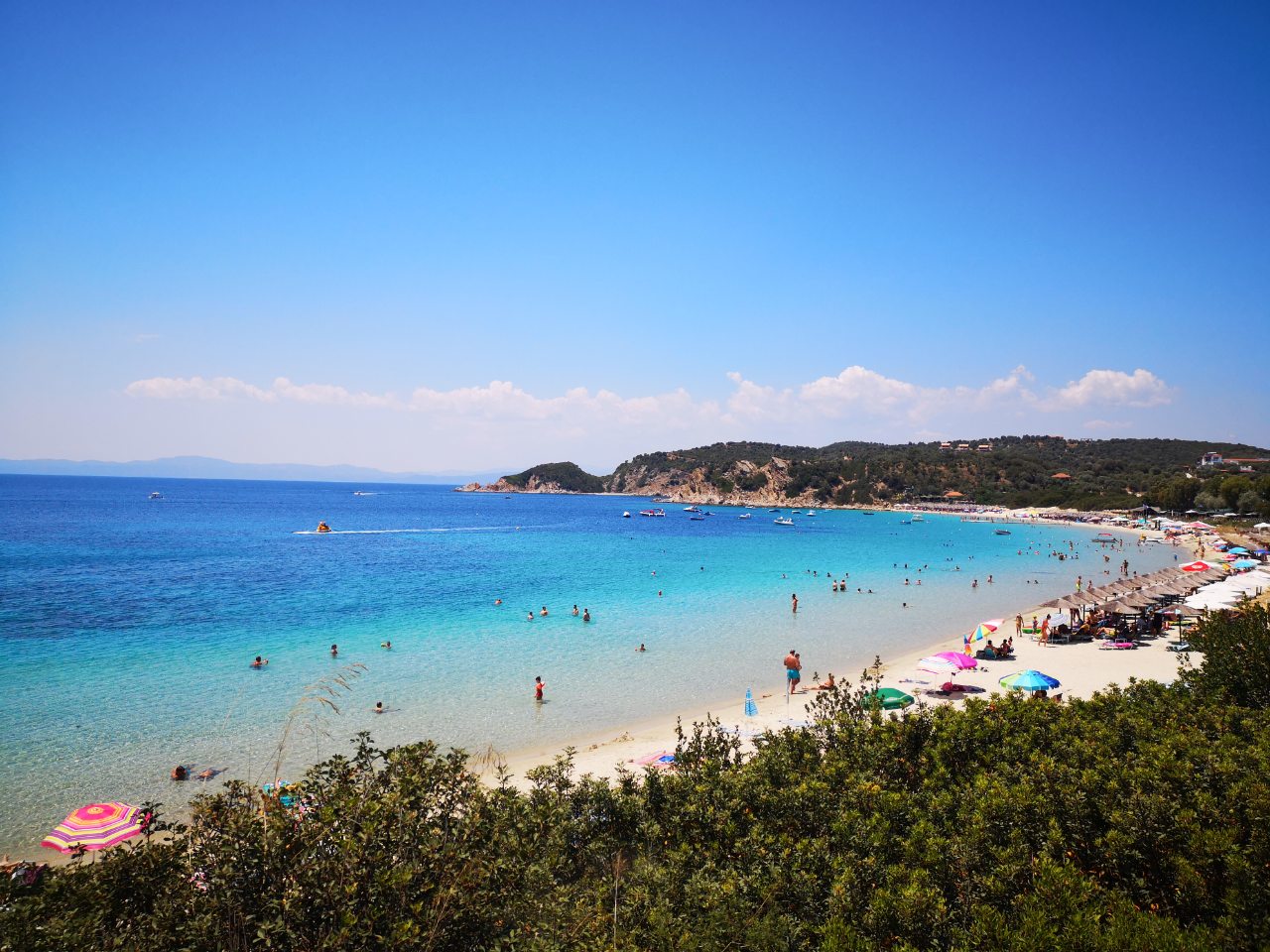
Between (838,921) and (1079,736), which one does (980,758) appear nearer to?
(1079,736)

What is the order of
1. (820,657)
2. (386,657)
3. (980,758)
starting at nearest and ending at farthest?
(980,758) < (386,657) < (820,657)

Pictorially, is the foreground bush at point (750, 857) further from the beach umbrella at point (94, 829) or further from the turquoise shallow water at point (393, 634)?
the beach umbrella at point (94, 829)

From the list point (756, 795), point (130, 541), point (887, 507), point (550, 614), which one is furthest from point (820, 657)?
point (887, 507)

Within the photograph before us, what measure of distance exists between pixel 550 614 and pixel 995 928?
33034mm

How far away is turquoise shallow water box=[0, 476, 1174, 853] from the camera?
18344mm

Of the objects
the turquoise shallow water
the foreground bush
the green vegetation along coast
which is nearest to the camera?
the foreground bush

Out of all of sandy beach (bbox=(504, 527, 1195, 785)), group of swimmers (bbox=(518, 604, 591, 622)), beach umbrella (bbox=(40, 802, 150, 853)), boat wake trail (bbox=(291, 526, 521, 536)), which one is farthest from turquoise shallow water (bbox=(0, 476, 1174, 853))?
boat wake trail (bbox=(291, 526, 521, 536))

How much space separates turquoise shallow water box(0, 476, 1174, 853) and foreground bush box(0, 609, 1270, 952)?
7381 millimetres

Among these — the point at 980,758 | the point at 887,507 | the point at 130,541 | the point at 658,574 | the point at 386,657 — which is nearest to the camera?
the point at 980,758

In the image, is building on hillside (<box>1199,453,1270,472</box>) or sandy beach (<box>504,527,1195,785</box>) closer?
sandy beach (<box>504,527,1195,785</box>)

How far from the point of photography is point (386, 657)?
89.3 feet

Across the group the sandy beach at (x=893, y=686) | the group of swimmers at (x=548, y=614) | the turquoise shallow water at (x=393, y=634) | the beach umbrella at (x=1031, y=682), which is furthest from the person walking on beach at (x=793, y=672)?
the group of swimmers at (x=548, y=614)

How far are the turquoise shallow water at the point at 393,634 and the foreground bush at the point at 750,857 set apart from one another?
24.2ft

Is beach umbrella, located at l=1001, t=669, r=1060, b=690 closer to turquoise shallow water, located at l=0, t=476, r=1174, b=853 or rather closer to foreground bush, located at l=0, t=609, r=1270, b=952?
turquoise shallow water, located at l=0, t=476, r=1174, b=853
